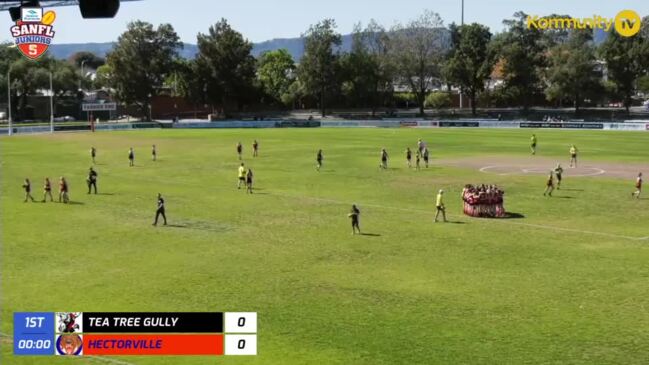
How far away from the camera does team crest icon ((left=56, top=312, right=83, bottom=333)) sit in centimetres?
1767

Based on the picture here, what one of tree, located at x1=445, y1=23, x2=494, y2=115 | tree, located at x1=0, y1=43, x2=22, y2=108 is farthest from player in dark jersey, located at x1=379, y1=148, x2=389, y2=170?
tree, located at x1=0, y1=43, x2=22, y2=108

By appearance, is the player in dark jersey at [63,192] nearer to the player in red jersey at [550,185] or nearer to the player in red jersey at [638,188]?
the player in red jersey at [550,185]

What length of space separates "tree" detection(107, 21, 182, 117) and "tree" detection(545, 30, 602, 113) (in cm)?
7011

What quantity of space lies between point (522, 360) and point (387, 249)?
38.1 feet

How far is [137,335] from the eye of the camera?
17.6 m

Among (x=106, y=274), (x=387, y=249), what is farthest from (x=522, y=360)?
(x=106, y=274)

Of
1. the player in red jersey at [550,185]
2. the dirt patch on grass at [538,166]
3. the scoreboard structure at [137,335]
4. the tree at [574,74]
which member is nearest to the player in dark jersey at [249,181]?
the player in red jersey at [550,185]

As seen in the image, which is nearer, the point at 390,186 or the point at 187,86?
the point at 390,186

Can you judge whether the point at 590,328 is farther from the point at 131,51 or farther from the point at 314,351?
the point at 131,51

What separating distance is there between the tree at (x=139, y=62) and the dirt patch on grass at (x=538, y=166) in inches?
3432

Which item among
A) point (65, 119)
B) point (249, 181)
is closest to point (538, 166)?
point (249, 181)

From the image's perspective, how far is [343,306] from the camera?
68.4 ft

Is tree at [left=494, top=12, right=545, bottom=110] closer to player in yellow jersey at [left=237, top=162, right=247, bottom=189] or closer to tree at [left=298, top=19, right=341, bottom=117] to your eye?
tree at [left=298, top=19, right=341, bottom=117]

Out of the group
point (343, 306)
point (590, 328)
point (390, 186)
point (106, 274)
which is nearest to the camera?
point (590, 328)
